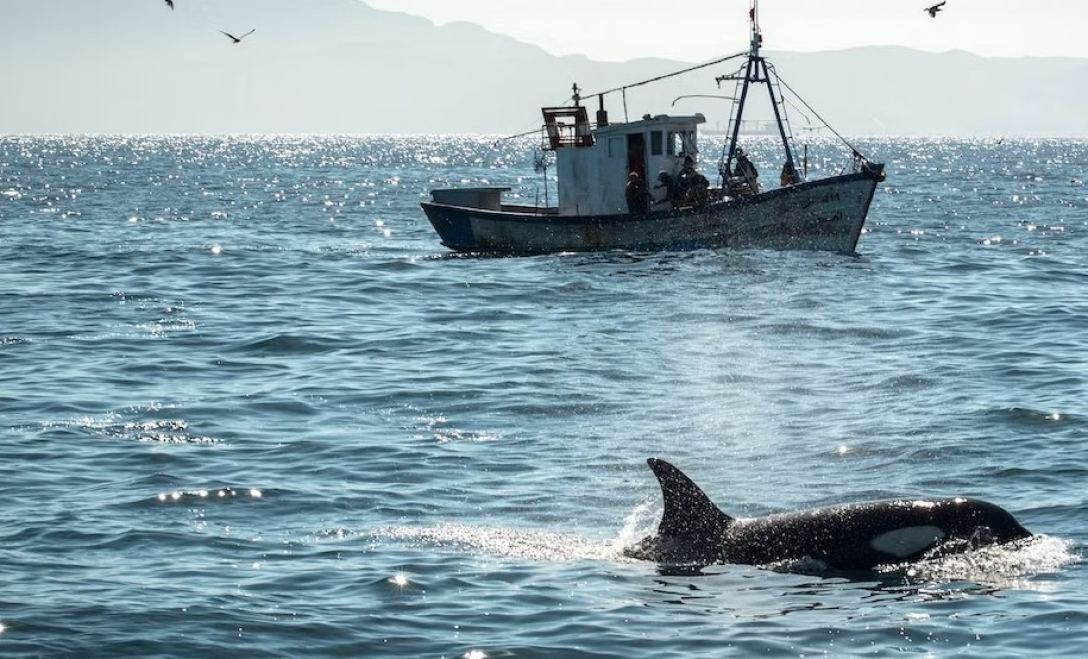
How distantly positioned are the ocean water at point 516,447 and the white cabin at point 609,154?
9.32 ft

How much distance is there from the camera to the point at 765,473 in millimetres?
15430

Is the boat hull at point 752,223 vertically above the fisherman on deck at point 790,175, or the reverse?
the fisherman on deck at point 790,175

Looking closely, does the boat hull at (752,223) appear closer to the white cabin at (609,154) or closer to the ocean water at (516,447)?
the ocean water at (516,447)

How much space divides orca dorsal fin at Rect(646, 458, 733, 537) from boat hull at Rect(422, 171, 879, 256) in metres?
24.0

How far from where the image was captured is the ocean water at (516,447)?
35.1 ft

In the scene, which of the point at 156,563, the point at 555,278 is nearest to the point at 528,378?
the point at 156,563

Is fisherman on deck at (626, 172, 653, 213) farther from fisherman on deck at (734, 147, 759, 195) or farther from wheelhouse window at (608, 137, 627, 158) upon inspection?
fisherman on deck at (734, 147, 759, 195)

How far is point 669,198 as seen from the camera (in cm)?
3806

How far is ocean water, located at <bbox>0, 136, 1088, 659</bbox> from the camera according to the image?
10.7 meters

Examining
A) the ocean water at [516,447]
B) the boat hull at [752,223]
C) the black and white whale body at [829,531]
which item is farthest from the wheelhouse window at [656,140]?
the black and white whale body at [829,531]

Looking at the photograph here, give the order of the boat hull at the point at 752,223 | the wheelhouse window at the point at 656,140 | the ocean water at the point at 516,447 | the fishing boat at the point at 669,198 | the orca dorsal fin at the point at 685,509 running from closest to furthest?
the ocean water at the point at 516,447
the orca dorsal fin at the point at 685,509
the boat hull at the point at 752,223
the fishing boat at the point at 669,198
the wheelhouse window at the point at 656,140

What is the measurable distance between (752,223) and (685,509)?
25.0m

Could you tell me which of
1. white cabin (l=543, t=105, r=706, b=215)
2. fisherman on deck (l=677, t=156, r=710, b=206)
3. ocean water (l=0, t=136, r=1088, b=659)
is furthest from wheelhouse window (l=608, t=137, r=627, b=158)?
ocean water (l=0, t=136, r=1088, b=659)

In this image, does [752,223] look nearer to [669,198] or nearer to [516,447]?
[669,198]
